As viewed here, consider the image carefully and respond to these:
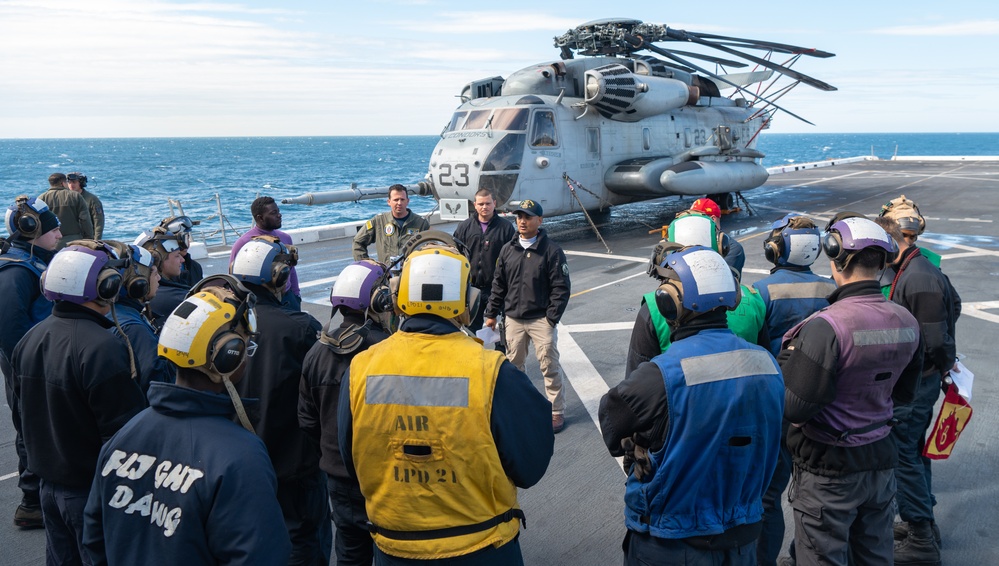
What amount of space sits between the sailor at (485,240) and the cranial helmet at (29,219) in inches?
150

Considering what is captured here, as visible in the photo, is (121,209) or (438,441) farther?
(121,209)

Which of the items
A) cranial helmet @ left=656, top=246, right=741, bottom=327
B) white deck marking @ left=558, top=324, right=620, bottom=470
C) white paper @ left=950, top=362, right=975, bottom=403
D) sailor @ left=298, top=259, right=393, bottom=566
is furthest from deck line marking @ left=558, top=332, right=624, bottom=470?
cranial helmet @ left=656, top=246, right=741, bottom=327

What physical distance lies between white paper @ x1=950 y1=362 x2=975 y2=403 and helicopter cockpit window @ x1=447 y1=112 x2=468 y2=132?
39.4ft

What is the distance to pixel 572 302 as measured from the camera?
1101 cm

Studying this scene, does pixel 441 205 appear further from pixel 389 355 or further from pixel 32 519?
pixel 389 355

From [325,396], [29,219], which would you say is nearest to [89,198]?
[29,219]

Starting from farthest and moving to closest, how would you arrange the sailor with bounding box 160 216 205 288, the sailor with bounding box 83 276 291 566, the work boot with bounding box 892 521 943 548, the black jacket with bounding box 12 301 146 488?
1. the sailor with bounding box 160 216 205 288
2. the work boot with bounding box 892 521 943 548
3. the black jacket with bounding box 12 301 146 488
4. the sailor with bounding box 83 276 291 566

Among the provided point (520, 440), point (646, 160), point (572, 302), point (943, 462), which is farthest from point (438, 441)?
point (646, 160)

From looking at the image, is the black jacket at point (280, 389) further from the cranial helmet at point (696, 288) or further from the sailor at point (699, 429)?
the cranial helmet at point (696, 288)

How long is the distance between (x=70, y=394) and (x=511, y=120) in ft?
39.5

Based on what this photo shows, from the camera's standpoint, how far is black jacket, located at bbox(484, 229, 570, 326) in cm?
654

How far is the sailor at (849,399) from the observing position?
11.3 ft

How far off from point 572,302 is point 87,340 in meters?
8.11

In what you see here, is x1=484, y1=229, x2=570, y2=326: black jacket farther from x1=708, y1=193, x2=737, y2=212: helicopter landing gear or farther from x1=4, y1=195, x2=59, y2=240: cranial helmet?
x1=708, y1=193, x2=737, y2=212: helicopter landing gear
